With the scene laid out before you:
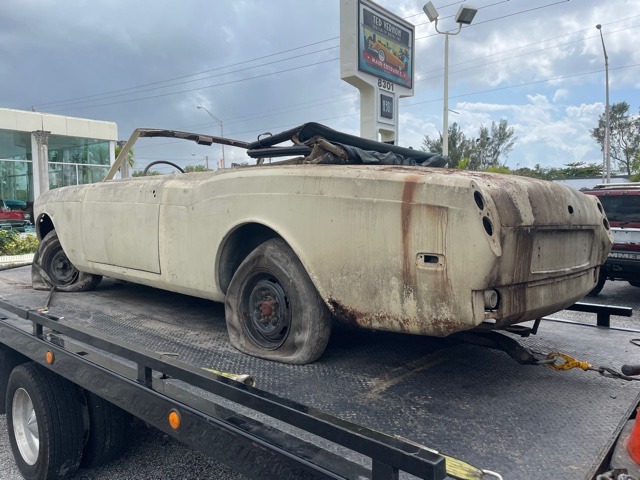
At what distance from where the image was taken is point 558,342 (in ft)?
9.90

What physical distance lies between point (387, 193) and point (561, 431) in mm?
1068

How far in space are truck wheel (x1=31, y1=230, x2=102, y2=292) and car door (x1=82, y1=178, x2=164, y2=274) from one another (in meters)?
0.71

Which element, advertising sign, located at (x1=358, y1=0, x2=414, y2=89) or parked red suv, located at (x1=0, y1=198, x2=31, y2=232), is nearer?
advertising sign, located at (x1=358, y1=0, x2=414, y2=89)

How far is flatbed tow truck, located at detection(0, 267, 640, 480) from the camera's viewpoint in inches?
61.7

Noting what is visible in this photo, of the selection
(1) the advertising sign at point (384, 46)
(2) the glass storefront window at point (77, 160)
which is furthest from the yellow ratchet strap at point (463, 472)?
(2) the glass storefront window at point (77, 160)

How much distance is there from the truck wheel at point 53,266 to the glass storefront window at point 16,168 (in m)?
25.6

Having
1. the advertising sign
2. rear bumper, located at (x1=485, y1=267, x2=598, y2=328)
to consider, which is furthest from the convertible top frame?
the advertising sign

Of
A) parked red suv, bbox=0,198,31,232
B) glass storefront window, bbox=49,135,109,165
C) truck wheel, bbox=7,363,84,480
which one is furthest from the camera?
glass storefront window, bbox=49,135,109,165

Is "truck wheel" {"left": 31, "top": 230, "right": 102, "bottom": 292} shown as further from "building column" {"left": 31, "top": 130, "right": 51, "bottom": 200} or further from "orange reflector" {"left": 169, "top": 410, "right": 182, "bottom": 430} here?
"building column" {"left": 31, "top": 130, "right": 51, "bottom": 200}

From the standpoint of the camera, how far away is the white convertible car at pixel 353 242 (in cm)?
200

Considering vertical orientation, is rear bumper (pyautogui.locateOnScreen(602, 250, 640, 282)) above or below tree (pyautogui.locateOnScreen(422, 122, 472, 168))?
below

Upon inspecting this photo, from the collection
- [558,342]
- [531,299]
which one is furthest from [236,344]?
[558,342]

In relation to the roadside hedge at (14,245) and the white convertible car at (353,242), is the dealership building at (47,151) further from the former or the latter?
the white convertible car at (353,242)

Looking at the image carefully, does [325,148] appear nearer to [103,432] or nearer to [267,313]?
[267,313]
